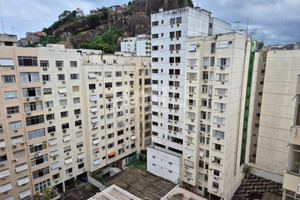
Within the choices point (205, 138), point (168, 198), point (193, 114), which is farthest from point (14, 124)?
point (205, 138)

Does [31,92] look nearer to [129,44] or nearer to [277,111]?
[277,111]

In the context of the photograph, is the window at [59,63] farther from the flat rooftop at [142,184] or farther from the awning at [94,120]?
the flat rooftop at [142,184]

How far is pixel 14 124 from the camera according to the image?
27922mm

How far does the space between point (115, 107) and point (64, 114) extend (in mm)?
10335

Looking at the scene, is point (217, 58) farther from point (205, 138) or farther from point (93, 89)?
point (93, 89)

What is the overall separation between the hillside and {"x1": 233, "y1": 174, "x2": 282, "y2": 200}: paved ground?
8549 cm

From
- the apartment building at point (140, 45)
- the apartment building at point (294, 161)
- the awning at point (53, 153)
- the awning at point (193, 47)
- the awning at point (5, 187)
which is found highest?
the apartment building at point (140, 45)

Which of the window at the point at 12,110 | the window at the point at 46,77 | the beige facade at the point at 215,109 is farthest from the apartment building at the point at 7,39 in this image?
the beige facade at the point at 215,109

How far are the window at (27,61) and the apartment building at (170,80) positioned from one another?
19.5 m

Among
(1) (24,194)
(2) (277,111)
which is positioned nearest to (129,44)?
(2) (277,111)

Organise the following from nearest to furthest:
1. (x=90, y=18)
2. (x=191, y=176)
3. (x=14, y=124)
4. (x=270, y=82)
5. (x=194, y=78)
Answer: (x=14, y=124)
(x=194, y=78)
(x=191, y=176)
(x=270, y=82)
(x=90, y=18)

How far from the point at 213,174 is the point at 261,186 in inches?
538

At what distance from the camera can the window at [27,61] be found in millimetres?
27514

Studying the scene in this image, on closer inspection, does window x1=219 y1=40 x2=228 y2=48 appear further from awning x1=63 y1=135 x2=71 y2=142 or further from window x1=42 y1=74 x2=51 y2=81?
awning x1=63 y1=135 x2=71 y2=142
